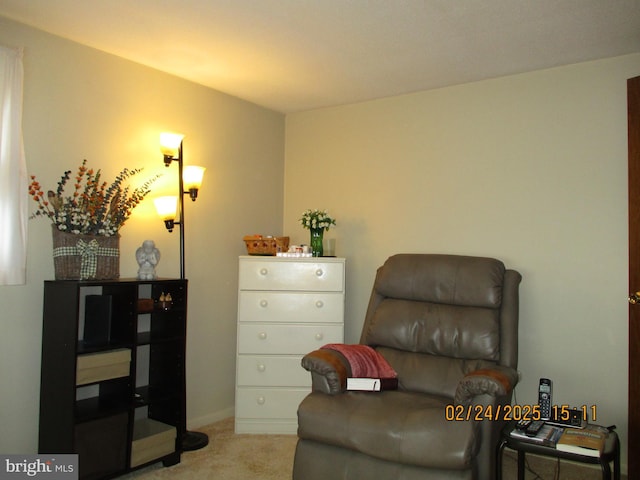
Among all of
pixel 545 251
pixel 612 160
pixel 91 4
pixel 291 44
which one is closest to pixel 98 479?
pixel 91 4

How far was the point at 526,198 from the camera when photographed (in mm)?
3150

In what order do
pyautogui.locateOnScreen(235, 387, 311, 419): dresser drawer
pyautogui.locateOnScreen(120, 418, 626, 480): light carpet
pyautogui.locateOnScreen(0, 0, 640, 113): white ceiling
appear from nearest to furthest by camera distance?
1. pyautogui.locateOnScreen(0, 0, 640, 113): white ceiling
2. pyautogui.locateOnScreen(120, 418, 626, 480): light carpet
3. pyautogui.locateOnScreen(235, 387, 311, 419): dresser drawer

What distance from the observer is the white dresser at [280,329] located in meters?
3.34

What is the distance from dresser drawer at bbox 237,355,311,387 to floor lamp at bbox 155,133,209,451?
1.45 ft

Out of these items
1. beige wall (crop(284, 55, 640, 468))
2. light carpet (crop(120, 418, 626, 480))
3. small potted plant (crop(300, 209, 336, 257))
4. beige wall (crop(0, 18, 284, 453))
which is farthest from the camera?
small potted plant (crop(300, 209, 336, 257))

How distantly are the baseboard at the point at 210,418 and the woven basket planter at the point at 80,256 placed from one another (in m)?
1.29

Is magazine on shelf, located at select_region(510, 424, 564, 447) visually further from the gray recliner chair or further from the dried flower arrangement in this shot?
the dried flower arrangement

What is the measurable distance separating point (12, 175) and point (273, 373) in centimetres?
188

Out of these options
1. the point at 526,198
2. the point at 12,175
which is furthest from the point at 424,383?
the point at 12,175

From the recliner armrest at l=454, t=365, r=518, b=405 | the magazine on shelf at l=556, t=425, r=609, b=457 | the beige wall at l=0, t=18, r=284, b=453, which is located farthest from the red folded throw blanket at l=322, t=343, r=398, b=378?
the beige wall at l=0, t=18, r=284, b=453

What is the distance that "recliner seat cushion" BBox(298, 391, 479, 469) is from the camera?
6.89 feet

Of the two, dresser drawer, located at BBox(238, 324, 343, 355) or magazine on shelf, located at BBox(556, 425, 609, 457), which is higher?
dresser drawer, located at BBox(238, 324, 343, 355)

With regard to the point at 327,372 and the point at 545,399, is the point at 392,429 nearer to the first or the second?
the point at 327,372

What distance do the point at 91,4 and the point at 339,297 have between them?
2.14m
